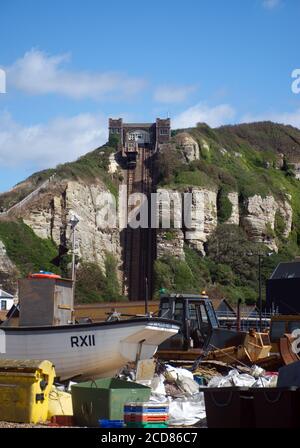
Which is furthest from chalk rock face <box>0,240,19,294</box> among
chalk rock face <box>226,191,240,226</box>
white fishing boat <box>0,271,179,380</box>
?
white fishing boat <box>0,271,179,380</box>

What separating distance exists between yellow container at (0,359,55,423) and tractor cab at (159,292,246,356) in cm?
907

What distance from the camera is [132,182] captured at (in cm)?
7969

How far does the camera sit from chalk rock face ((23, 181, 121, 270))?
6781 cm

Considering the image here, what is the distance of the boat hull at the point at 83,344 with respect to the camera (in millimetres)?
18625

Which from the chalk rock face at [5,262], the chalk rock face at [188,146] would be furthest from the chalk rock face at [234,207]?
the chalk rock face at [5,262]

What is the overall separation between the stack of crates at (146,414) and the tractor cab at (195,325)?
10461 millimetres

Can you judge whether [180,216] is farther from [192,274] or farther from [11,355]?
[11,355]

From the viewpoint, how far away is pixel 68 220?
67188 mm

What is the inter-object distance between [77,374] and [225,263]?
2197 inches

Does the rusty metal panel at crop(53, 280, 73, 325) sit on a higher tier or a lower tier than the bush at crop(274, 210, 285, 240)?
lower

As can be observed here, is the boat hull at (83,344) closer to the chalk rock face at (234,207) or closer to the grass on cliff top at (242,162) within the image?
the grass on cliff top at (242,162)

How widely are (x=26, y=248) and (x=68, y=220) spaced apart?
4566 mm

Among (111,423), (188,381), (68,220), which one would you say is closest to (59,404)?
(111,423)

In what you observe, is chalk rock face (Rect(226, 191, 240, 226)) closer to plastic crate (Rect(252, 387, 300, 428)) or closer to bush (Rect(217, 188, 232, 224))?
bush (Rect(217, 188, 232, 224))
